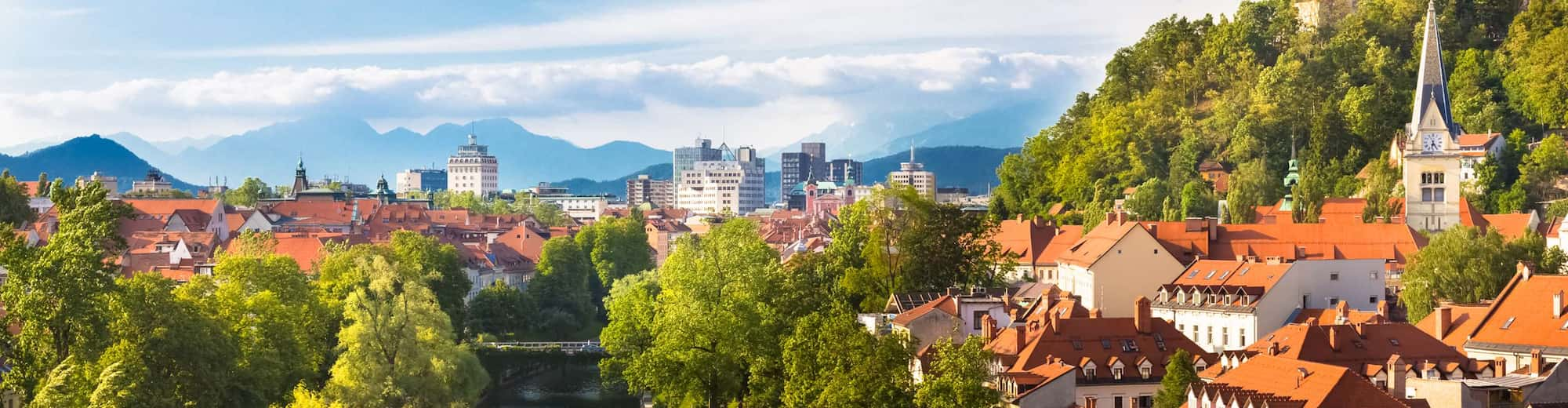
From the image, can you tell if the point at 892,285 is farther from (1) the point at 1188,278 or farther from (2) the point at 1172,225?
(2) the point at 1172,225

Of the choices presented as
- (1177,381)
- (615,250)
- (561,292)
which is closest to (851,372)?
(1177,381)

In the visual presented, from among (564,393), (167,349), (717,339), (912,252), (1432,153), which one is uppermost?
(1432,153)

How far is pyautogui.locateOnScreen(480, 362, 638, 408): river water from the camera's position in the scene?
83.6m

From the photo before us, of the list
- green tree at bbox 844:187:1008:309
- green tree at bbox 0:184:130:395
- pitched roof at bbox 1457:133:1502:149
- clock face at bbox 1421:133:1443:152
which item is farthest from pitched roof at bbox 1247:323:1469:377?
pitched roof at bbox 1457:133:1502:149

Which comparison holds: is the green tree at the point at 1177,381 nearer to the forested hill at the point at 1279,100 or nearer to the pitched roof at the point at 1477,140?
the forested hill at the point at 1279,100

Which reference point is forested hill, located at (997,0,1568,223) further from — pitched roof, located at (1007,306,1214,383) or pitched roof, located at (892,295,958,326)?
pitched roof, located at (1007,306,1214,383)

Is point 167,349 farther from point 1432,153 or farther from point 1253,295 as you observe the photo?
point 1432,153

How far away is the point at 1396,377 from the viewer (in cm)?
4847

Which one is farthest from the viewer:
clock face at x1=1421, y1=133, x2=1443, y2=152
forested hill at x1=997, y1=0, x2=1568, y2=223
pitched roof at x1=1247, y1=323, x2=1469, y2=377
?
forested hill at x1=997, y1=0, x2=1568, y2=223

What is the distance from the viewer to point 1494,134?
10150 centimetres

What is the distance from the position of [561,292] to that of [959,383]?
71.6m

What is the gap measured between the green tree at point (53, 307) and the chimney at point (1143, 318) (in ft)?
93.0

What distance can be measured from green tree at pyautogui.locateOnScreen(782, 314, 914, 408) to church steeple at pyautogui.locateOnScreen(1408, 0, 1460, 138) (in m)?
54.1

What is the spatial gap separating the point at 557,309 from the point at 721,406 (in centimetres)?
4608
